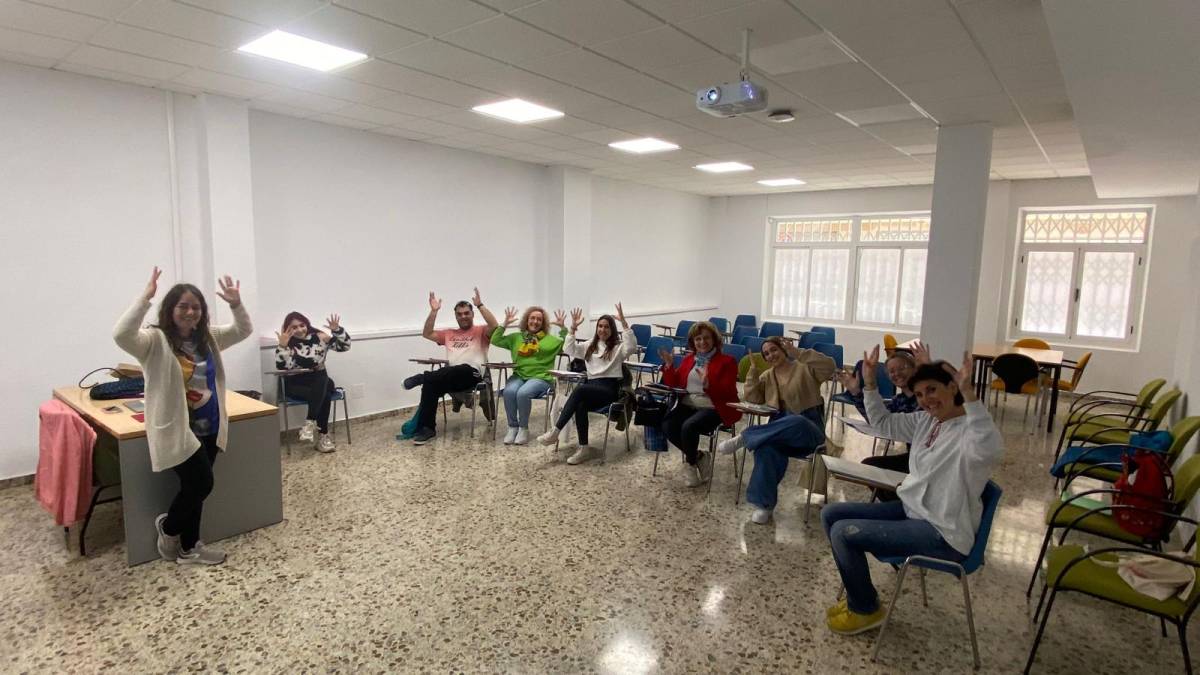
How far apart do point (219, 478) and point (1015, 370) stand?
→ 716 centimetres

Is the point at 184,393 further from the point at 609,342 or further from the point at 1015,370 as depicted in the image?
the point at 1015,370

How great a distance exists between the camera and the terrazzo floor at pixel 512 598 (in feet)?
8.46

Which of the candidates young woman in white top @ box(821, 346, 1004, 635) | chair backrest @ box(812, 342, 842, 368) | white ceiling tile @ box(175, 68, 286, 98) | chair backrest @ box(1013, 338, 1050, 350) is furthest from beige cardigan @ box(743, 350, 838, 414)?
chair backrest @ box(1013, 338, 1050, 350)

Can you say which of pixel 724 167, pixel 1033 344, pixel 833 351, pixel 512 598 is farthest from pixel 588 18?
pixel 1033 344

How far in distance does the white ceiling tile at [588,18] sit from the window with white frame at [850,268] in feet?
25.1

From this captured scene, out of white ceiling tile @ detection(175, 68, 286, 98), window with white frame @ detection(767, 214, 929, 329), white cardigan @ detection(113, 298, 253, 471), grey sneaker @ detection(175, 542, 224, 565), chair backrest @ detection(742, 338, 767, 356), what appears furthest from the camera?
window with white frame @ detection(767, 214, 929, 329)

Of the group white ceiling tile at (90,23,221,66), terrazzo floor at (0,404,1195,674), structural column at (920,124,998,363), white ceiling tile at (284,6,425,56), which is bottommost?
terrazzo floor at (0,404,1195,674)

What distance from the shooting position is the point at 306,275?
5.86 metres

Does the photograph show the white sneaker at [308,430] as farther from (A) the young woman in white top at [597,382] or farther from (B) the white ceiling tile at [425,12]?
(B) the white ceiling tile at [425,12]

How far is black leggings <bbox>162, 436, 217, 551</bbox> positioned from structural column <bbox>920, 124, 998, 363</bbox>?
5.40 metres

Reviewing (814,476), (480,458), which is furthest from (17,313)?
(814,476)

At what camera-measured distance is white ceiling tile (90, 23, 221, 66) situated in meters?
3.53

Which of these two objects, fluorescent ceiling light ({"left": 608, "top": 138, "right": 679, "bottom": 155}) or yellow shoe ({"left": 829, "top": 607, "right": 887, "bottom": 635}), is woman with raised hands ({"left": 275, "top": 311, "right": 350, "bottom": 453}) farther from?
yellow shoe ({"left": 829, "top": 607, "right": 887, "bottom": 635})

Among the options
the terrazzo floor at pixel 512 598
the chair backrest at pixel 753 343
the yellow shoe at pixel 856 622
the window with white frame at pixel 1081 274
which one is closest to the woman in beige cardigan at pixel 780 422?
the terrazzo floor at pixel 512 598
